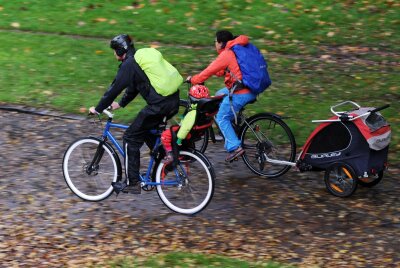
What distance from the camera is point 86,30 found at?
50.3 ft

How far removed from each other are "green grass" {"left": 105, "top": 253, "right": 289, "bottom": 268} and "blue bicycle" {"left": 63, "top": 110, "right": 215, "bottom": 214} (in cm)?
102

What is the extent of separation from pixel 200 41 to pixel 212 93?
292 cm

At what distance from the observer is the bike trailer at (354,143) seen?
8.24 m

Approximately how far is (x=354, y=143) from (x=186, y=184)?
196cm

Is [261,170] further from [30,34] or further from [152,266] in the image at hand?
[30,34]

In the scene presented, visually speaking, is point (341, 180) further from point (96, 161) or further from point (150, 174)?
point (96, 161)

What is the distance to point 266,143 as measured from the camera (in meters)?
9.15

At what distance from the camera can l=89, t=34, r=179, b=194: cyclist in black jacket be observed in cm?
775

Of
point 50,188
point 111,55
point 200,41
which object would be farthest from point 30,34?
point 50,188

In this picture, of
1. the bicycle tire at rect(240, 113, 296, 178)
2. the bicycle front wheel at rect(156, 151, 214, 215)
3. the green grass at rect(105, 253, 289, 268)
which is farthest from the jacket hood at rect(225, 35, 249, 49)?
the green grass at rect(105, 253, 289, 268)

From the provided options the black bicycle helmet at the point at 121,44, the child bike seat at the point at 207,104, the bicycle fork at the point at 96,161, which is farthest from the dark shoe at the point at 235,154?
the black bicycle helmet at the point at 121,44

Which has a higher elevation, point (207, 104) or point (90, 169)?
point (207, 104)

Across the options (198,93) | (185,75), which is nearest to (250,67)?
(198,93)

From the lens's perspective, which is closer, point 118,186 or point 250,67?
point 118,186
